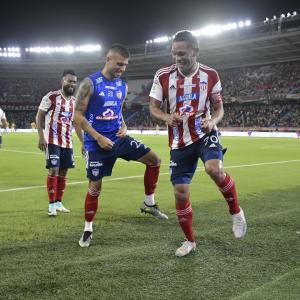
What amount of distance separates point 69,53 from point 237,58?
86.7ft

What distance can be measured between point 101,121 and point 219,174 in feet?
6.28

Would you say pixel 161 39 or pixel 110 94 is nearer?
pixel 110 94

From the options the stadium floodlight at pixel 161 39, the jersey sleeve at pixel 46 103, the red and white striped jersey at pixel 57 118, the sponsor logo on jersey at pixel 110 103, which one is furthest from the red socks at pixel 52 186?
the stadium floodlight at pixel 161 39

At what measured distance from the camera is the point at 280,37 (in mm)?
44375

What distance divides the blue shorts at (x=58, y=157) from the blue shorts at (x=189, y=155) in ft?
10.0

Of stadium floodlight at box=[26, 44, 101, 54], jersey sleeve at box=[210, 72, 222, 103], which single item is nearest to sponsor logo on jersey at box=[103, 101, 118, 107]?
jersey sleeve at box=[210, 72, 222, 103]

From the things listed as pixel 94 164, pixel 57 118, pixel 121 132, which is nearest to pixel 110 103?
pixel 121 132

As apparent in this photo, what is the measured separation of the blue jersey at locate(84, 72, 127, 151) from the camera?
223 inches

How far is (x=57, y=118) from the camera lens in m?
7.75

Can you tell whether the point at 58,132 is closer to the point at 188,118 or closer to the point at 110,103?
the point at 110,103

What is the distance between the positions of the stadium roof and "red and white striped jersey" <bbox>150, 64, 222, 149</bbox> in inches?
1621

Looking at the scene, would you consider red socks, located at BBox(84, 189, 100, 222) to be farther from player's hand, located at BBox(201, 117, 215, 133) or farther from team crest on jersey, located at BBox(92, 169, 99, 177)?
player's hand, located at BBox(201, 117, 215, 133)

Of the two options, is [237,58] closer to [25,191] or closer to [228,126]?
[228,126]

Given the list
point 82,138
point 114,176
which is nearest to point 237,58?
point 114,176
